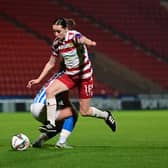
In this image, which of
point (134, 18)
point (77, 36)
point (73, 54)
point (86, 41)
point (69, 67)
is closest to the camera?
point (86, 41)

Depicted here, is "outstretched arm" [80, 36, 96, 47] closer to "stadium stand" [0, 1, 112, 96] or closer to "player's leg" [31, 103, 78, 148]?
"player's leg" [31, 103, 78, 148]

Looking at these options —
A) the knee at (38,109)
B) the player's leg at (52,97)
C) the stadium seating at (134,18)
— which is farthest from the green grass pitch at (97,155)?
the stadium seating at (134,18)

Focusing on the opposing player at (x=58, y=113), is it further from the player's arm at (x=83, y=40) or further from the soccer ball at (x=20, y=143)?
the player's arm at (x=83, y=40)

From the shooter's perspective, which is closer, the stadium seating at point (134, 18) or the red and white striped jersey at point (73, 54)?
the red and white striped jersey at point (73, 54)

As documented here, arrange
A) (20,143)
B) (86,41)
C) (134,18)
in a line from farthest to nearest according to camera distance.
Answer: (134,18) → (86,41) → (20,143)

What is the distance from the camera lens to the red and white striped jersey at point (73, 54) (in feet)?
27.3

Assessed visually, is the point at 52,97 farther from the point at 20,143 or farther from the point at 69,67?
the point at 20,143

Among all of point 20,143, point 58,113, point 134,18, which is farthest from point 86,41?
point 134,18

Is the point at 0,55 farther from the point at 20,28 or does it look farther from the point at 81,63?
the point at 81,63

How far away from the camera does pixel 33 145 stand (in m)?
8.52

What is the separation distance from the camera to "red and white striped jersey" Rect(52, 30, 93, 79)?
834 centimetres

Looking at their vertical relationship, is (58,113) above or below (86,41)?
below

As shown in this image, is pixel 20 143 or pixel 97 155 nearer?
pixel 97 155

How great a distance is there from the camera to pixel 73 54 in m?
8.40
